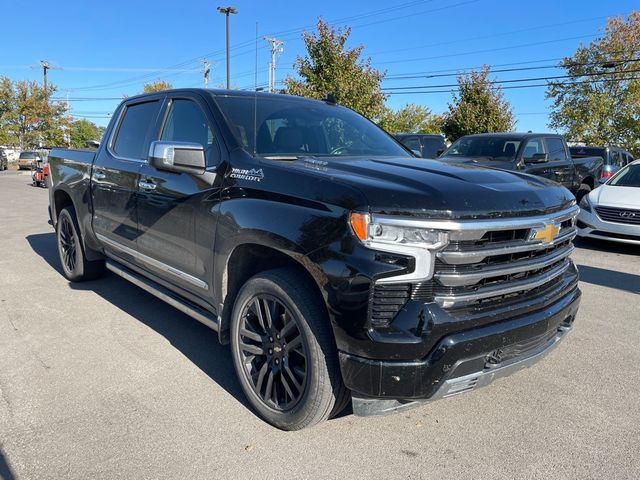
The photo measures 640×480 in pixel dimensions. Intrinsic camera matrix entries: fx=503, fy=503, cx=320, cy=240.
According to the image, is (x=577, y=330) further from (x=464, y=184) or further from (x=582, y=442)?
(x=464, y=184)

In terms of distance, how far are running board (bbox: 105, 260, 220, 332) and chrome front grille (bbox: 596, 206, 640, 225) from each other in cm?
711

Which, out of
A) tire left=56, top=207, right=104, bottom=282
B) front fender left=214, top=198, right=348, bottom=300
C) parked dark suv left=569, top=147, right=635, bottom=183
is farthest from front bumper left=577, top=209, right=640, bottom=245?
tire left=56, top=207, right=104, bottom=282

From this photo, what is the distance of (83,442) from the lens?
8.98ft

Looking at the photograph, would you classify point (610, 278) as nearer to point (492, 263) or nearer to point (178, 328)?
point (492, 263)

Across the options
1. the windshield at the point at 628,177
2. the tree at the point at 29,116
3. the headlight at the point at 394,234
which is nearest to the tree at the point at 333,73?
the windshield at the point at 628,177

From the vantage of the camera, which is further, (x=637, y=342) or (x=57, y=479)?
(x=637, y=342)

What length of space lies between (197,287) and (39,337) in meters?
1.78

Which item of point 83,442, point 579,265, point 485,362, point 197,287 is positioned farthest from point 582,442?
point 579,265

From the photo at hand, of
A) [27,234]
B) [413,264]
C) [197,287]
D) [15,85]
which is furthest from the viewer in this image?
[15,85]

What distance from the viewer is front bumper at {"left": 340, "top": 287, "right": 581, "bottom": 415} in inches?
90.4

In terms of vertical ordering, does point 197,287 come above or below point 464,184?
below

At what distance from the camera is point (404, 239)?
2305 millimetres

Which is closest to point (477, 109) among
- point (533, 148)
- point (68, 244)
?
point (533, 148)

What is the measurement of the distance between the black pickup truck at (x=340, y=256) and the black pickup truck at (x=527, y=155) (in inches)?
250
